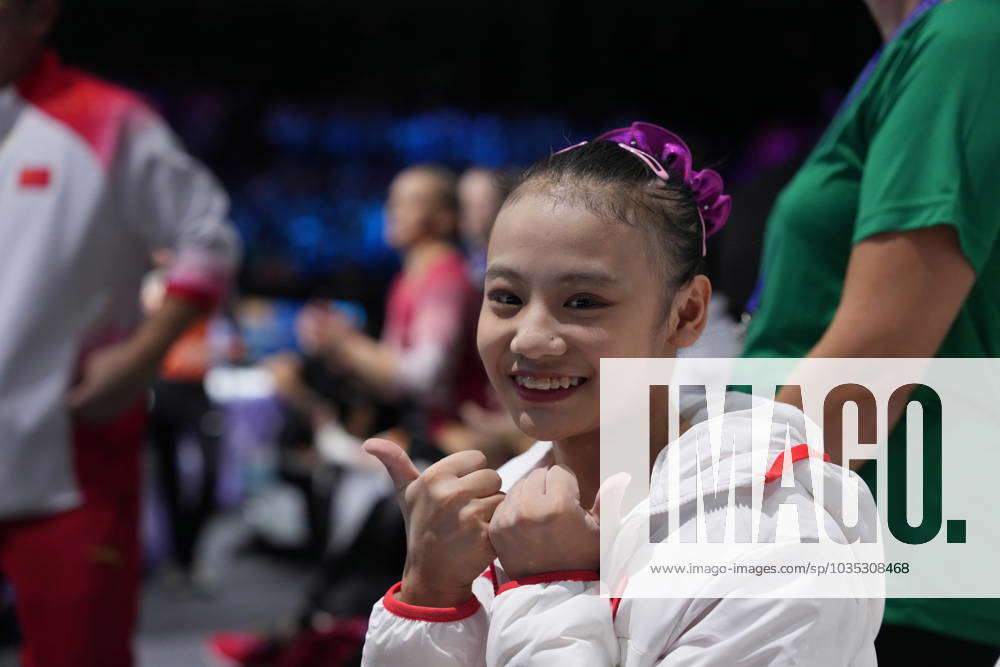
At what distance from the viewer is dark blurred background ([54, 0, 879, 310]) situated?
8.20 meters

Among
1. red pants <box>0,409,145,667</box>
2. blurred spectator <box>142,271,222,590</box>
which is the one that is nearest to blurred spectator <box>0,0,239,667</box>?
red pants <box>0,409,145,667</box>

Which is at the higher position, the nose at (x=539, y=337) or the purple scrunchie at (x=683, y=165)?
the purple scrunchie at (x=683, y=165)

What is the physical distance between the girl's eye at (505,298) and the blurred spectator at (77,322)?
112 cm

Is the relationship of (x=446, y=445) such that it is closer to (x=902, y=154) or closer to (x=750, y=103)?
(x=902, y=154)

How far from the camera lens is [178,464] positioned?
5.23 metres

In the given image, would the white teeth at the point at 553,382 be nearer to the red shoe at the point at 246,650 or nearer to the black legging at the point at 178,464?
the red shoe at the point at 246,650

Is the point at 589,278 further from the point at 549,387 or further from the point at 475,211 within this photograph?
the point at 475,211

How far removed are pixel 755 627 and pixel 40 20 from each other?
169cm

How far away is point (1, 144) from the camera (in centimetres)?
204

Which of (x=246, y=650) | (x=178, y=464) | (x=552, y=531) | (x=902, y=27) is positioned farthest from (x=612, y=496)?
(x=178, y=464)

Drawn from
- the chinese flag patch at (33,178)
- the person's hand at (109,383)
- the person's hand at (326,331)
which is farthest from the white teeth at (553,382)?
the person's hand at (326,331)

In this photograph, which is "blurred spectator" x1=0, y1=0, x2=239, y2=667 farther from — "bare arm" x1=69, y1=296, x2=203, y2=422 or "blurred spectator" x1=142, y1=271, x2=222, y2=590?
"blurred spectator" x1=142, y1=271, x2=222, y2=590

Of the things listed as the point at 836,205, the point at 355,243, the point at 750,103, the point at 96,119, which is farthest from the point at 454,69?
the point at 836,205

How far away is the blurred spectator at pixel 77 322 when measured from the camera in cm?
194
